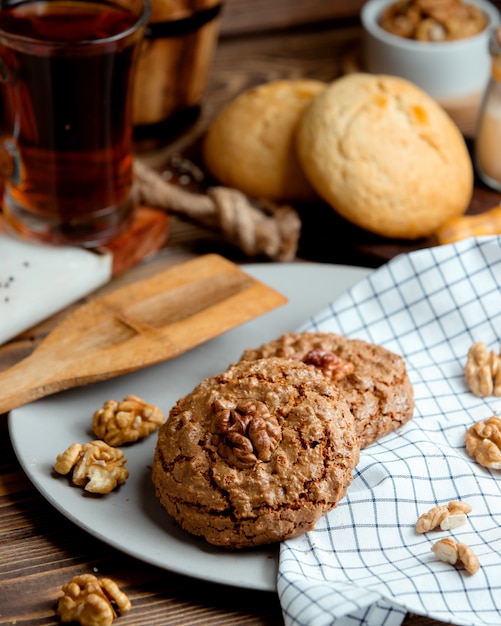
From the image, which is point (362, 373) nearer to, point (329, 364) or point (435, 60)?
point (329, 364)

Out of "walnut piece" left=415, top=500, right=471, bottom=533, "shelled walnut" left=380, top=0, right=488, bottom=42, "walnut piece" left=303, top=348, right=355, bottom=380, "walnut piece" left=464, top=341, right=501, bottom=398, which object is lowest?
"walnut piece" left=464, top=341, right=501, bottom=398

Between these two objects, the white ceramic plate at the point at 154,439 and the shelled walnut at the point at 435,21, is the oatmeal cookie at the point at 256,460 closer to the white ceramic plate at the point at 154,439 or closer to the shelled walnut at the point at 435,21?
the white ceramic plate at the point at 154,439

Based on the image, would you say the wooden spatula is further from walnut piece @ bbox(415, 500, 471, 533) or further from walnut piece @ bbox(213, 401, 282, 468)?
walnut piece @ bbox(415, 500, 471, 533)

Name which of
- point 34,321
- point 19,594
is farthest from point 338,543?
point 34,321

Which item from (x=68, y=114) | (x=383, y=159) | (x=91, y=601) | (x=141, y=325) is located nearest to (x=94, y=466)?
(x=91, y=601)

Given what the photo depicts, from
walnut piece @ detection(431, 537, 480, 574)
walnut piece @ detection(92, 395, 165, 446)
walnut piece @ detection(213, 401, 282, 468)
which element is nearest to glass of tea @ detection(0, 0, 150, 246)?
walnut piece @ detection(92, 395, 165, 446)

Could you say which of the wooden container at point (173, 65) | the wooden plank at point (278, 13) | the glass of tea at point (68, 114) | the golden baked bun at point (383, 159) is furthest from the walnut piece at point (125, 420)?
the wooden plank at point (278, 13)
